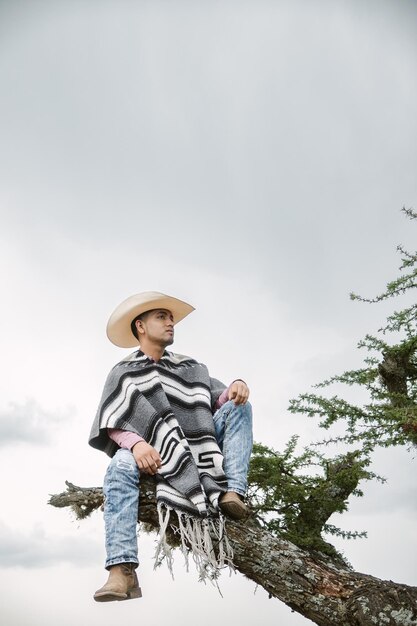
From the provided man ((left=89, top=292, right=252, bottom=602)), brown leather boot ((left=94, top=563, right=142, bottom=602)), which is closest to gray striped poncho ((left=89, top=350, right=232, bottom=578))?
man ((left=89, top=292, right=252, bottom=602))

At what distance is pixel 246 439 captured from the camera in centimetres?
459

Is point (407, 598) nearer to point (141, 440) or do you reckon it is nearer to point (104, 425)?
point (141, 440)

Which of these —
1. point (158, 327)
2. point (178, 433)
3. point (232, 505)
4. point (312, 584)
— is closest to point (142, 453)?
point (178, 433)

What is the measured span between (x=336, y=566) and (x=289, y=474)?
1.03 metres

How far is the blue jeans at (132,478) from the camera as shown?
155 inches

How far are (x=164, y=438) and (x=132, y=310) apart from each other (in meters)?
1.06

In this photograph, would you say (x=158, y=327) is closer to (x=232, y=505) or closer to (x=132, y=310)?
(x=132, y=310)

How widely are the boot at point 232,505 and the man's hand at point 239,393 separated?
2.09 ft

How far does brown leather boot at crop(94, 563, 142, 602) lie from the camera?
12.1ft

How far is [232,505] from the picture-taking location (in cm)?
430

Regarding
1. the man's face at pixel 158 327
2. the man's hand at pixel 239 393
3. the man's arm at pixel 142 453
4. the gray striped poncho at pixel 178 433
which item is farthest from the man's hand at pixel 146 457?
the man's face at pixel 158 327

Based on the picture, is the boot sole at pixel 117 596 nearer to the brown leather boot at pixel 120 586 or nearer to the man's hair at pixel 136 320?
the brown leather boot at pixel 120 586

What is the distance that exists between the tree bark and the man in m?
0.16

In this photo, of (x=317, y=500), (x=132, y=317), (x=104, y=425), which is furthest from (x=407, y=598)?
(x=132, y=317)
